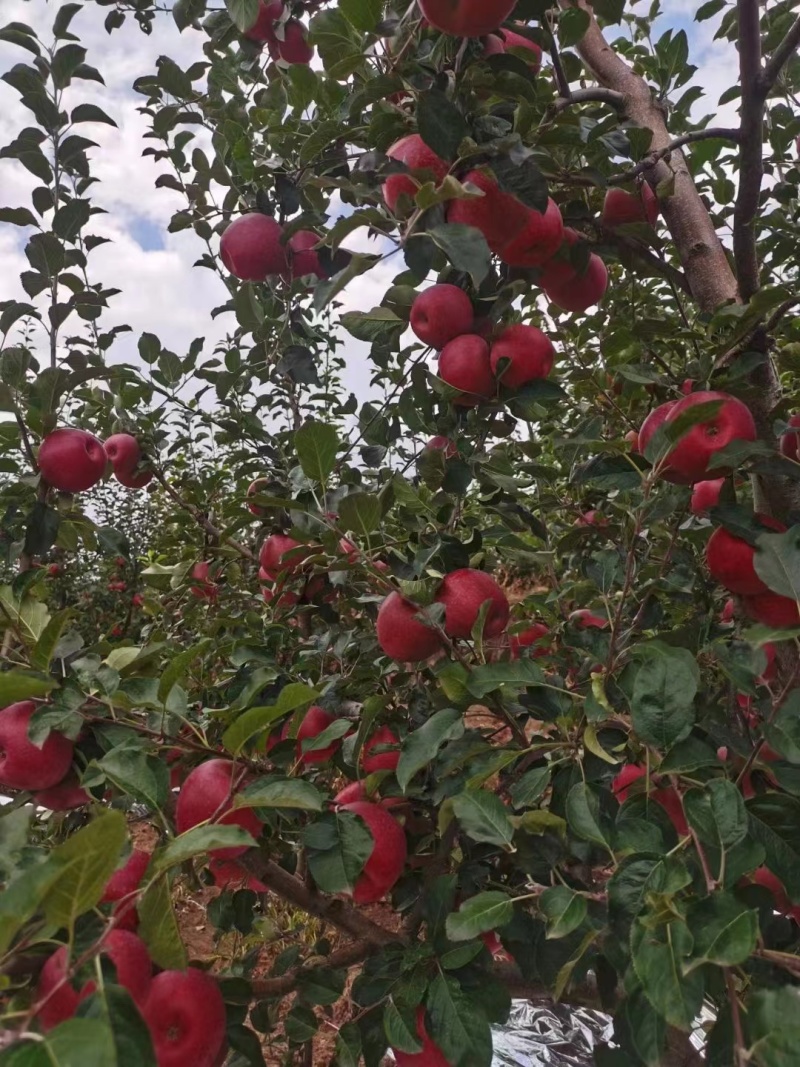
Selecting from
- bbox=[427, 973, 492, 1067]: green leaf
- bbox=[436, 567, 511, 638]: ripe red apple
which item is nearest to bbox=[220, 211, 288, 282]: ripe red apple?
bbox=[436, 567, 511, 638]: ripe red apple

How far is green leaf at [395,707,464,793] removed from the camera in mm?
842

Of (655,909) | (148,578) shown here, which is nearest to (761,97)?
(655,909)

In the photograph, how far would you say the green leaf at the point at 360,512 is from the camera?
992 millimetres

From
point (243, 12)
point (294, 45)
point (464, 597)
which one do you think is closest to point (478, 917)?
point (464, 597)

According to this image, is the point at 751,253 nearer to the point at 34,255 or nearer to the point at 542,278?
the point at 542,278

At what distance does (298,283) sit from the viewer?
4.57 feet

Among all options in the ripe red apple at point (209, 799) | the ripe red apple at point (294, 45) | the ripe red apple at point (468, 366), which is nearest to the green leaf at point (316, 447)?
the ripe red apple at point (468, 366)

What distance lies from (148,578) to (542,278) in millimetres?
1083

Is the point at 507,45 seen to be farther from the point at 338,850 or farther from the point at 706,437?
the point at 338,850

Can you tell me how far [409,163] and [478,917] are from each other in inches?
34.8

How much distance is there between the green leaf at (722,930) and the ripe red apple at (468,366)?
678 mm

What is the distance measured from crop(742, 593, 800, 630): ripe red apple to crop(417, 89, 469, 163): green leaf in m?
0.67

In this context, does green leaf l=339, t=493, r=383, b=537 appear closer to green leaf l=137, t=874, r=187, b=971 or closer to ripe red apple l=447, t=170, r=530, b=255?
ripe red apple l=447, t=170, r=530, b=255

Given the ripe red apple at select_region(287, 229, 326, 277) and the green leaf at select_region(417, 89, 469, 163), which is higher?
the ripe red apple at select_region(287, 229, 326, 277)
